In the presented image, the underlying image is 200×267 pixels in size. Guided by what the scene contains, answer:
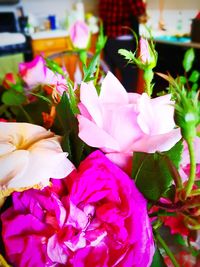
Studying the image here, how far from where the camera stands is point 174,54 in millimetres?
2193

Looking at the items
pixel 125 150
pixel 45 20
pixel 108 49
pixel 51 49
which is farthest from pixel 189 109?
pixel 45 20

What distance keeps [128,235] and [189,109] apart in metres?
0.12

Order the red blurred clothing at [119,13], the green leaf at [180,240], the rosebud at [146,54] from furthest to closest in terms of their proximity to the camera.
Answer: the red blurred clothing at [119,13], the green leaf at [180,240], the rosebud at [146,54]

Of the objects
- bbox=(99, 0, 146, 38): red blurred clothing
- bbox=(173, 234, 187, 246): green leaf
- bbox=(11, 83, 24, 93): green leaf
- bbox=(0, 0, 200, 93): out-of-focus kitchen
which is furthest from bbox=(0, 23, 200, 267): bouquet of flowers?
bbox=(99, 0, 146, 38): red blurred clothing

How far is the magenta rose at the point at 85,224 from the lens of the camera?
0.76ft

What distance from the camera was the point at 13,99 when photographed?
50 cm

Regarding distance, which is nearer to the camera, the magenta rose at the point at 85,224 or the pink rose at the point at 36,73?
the magenta rose at the point at 85,224

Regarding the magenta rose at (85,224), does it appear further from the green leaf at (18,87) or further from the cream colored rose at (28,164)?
the green leaf at (18,87)

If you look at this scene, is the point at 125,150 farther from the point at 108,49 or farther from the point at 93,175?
the point at 108,49

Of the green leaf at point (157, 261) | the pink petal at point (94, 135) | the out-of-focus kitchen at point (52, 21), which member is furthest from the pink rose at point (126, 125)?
the out-of-focus kitchen at point (52, 21)

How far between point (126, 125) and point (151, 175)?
55mm

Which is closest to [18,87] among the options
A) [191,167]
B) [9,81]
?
[9,81]

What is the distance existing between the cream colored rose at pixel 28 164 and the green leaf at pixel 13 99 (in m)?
0.25

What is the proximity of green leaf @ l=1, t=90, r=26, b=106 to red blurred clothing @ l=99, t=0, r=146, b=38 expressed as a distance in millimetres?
3579
